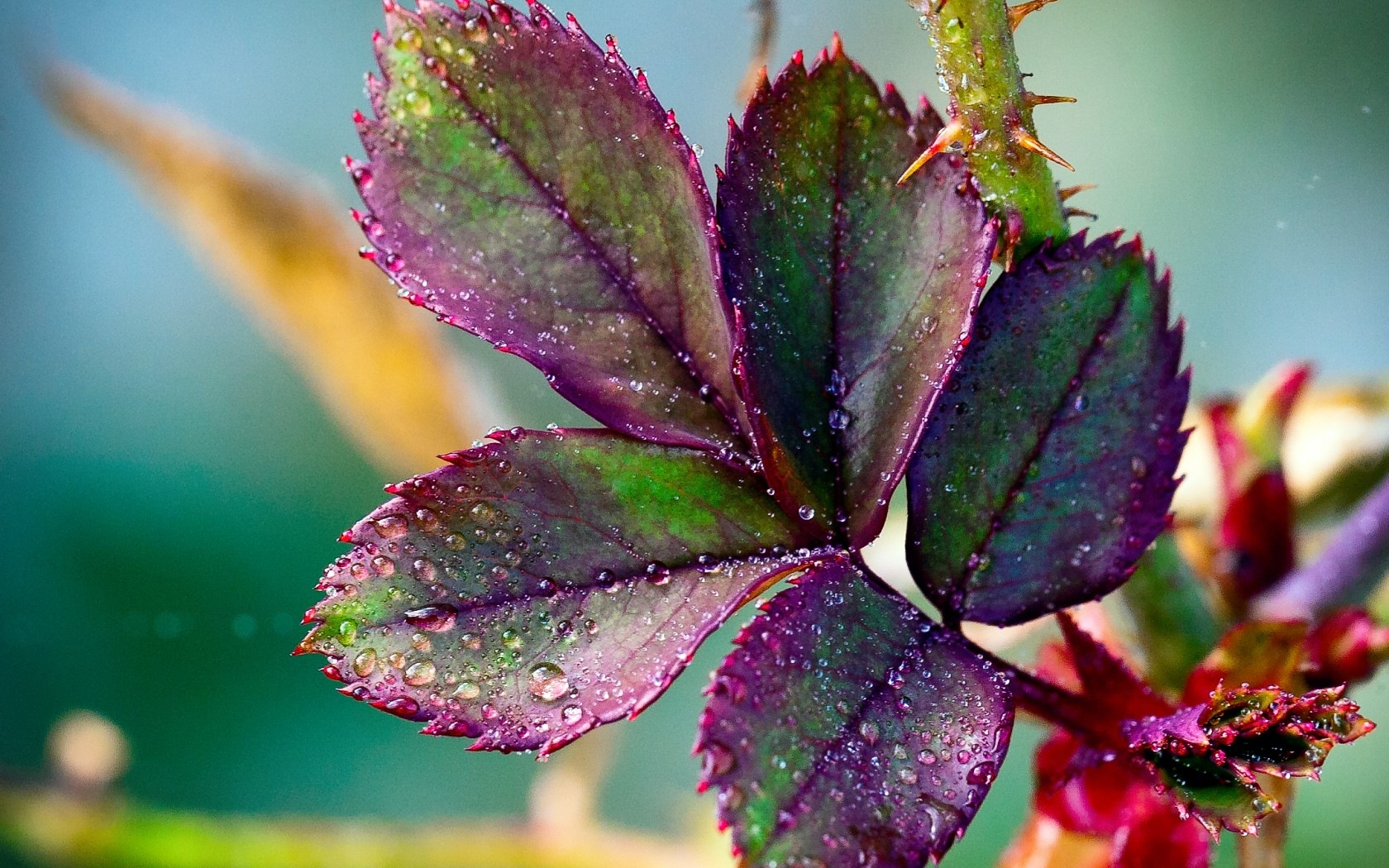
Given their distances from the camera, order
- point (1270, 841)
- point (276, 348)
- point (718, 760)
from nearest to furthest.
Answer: point (718, 760) < point (1270, 841) < point (276, 348)

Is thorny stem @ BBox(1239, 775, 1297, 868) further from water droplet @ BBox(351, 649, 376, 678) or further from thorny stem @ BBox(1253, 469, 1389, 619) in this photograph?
water droplet @ BBox(351, 649, 376, 678)

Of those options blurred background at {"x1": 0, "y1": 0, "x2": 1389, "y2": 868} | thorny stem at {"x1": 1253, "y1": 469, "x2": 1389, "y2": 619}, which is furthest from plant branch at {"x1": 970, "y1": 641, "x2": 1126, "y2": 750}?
blurred background at {"x1": 0, "y1": 0, "x2": 1389, "y2": 868}

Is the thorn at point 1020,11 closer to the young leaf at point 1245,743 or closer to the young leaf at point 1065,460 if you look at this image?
the young leaf at point 1065,460

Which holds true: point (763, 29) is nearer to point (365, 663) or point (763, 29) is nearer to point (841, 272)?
point (841, 272)

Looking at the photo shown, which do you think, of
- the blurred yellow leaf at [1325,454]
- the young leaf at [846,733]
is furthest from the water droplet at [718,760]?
the blurred yellow leaf at [1325,454]

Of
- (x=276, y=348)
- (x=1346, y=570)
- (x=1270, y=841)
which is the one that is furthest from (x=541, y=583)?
(x=276, y=348)

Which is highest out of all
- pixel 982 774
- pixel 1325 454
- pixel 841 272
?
pixel 1325 454

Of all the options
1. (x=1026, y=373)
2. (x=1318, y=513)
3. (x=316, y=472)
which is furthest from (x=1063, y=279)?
(x=316, y=472)

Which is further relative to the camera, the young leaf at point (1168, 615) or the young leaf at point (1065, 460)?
the young leaf at point (1168, 615)
